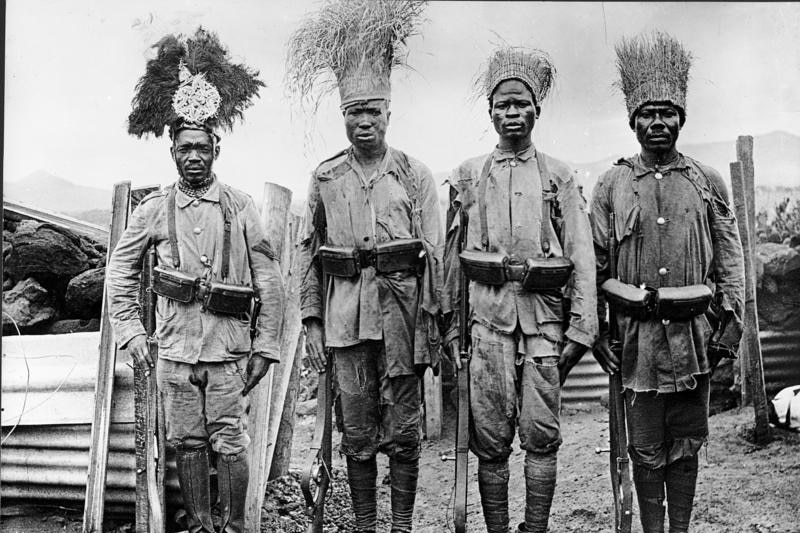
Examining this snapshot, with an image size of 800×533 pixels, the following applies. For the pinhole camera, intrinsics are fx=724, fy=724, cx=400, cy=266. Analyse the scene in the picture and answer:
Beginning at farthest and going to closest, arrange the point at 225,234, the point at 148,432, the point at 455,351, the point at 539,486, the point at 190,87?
1. the point at 148,432
2. the point at 190,87
3. the point at 225,234
4. the point at 455,351
5. the point at 539,486

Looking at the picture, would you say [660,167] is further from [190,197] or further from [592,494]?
[190,197]

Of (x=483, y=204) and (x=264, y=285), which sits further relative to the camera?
(x=264, y=285)

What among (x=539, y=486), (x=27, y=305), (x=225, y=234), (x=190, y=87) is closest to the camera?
(x=539, y=486)

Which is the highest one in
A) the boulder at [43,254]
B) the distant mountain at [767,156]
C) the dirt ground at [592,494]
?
the distant mountain at [767,156]

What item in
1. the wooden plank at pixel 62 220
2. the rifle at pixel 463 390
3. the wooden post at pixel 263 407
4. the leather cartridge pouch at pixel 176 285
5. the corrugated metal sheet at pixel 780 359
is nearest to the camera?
the rifle at pixel 463 390

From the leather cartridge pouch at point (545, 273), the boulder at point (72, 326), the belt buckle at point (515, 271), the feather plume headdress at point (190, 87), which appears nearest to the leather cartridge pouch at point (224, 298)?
the feather plume headdress at point (190, 87)

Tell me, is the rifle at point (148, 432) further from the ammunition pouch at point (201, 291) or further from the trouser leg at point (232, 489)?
the trouser leg at point (232, 489)

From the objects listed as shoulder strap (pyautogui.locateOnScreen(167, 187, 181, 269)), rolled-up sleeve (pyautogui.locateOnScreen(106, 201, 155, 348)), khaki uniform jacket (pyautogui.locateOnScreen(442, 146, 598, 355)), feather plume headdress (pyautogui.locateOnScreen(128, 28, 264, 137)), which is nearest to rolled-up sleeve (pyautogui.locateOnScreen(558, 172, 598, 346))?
khaki uniform jacket (pyautogui.locateOnScreen(442, 146, 598, 355))

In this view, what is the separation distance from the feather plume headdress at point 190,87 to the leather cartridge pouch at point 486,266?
1.78m

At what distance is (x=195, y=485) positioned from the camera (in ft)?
14.0

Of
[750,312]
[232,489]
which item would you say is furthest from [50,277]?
[750,312]

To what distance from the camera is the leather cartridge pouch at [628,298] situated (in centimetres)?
397

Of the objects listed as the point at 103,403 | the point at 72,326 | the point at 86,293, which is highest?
the point at 86,293

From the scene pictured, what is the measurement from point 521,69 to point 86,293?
3.33 meters
